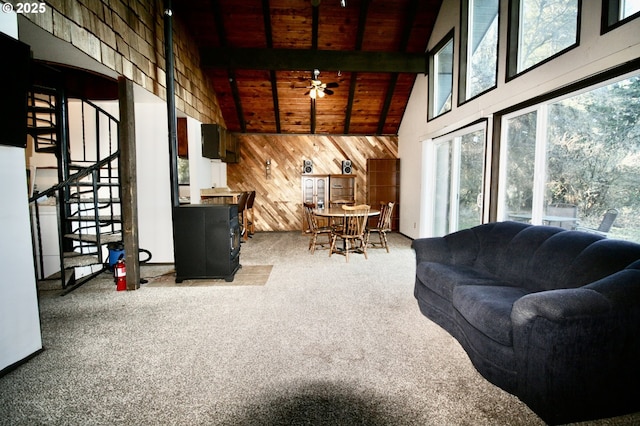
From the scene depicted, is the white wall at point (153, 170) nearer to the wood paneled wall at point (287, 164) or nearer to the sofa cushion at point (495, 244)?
the wood paneled wall at point (287, 164)

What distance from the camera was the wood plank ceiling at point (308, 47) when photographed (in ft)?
18.1

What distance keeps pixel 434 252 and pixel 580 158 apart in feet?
5.38

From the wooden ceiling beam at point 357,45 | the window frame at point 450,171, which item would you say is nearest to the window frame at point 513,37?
the window frame at point 450,171

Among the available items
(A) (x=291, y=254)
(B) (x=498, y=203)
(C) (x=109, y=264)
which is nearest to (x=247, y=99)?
(A) (x=291, y=254)

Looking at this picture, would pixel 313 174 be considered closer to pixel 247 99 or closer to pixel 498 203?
pixel 247 99

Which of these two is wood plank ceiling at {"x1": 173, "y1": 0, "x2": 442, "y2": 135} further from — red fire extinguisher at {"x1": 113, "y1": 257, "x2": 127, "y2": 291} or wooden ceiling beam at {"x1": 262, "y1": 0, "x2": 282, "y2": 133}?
red fire extinguisher at {"x1": 113, "y1": 257, "x2": 127, "y2": 291}

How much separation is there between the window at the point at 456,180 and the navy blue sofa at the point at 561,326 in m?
2.37

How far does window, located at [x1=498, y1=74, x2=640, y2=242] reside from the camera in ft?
7.96

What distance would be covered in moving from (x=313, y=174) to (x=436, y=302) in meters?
5.96

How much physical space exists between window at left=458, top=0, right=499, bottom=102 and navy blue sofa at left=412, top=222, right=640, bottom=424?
9.43 feet

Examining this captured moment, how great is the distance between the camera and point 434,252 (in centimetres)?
299

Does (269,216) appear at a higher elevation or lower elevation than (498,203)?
lower

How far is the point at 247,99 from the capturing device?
7.34m
